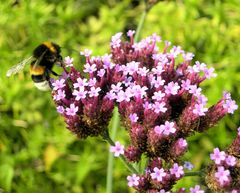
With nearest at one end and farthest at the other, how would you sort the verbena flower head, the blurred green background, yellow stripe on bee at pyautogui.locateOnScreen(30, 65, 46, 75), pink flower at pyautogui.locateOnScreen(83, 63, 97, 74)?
the verbena flower head
pink flower at pyautogui.locateOnScreen(83, 63, 97, 74)
yellow stripe on bee at pyautogui.locateOnScreen(30, 65, 46, 75)
the blurred green background

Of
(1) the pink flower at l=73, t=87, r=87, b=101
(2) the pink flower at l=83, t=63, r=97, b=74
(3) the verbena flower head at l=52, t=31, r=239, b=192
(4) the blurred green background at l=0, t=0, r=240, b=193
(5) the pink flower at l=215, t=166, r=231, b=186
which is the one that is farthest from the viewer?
(4) the blurred green background at l=0, t=0, r=240, b=193

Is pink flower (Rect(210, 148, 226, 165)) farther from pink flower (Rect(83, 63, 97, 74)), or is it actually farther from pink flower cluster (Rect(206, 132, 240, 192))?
pink flower (Rect(83, 63, 97, 74))

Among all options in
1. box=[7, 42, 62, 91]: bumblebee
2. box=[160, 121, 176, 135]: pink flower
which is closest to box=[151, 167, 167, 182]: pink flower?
box=[160, 121, 176, 135]: pink flower

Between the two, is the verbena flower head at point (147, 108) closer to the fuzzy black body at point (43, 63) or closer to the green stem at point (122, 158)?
the green stem at point (122, 158)

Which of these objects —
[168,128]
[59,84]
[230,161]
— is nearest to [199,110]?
[168,128]

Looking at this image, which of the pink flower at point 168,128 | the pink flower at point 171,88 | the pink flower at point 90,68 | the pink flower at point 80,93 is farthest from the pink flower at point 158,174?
the pink flower at point 90,68

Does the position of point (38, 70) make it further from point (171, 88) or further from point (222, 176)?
point (222, 176)

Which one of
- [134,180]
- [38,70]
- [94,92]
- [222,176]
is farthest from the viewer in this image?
[38,70]

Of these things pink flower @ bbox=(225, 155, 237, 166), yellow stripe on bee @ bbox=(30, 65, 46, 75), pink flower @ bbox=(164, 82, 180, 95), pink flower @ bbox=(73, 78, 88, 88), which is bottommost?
pink flower @ bbox=(225, 155, 237, 166)
